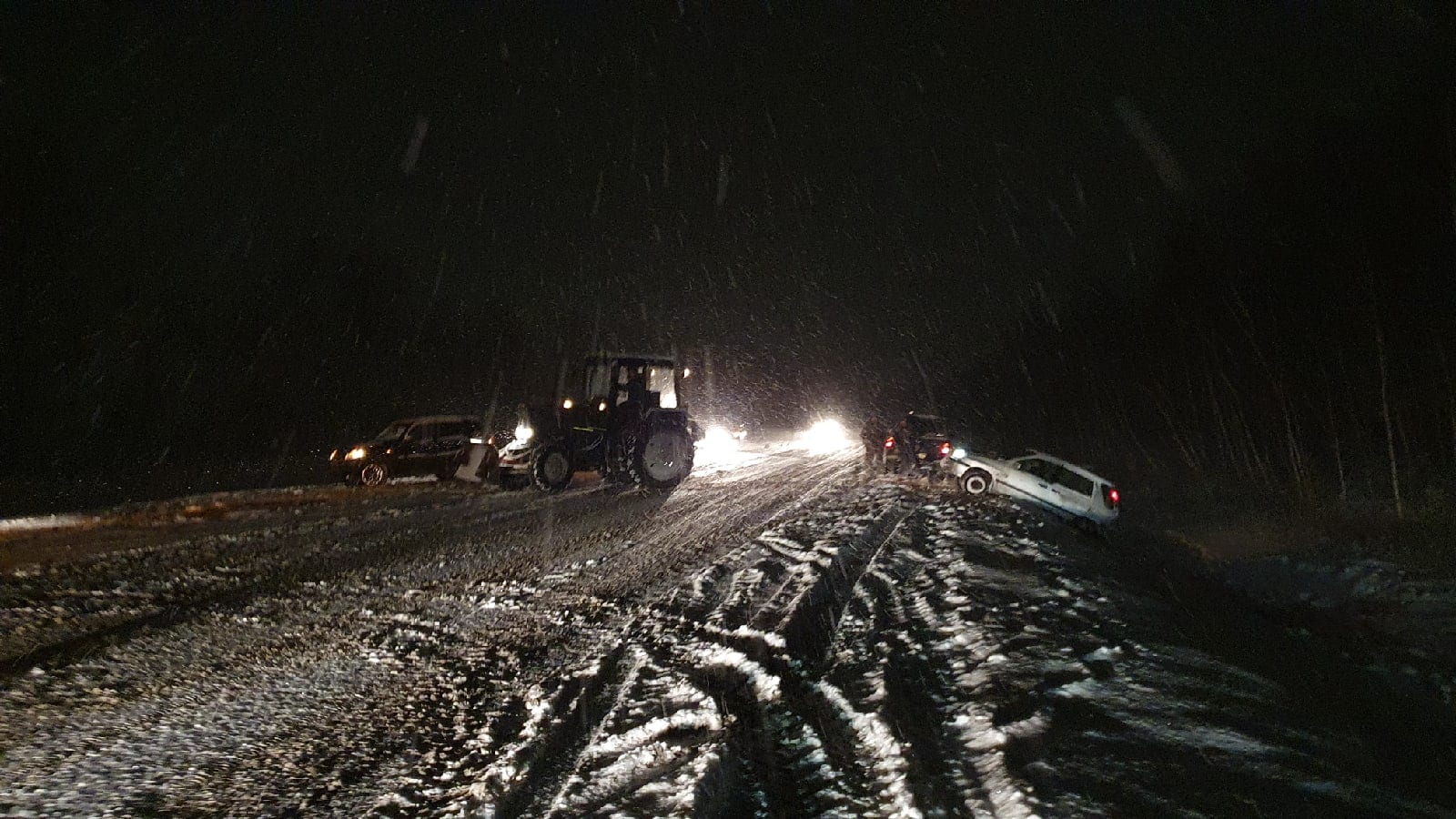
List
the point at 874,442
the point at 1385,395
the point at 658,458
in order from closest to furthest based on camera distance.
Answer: the point at 658,458
the point at 1385,395
the point at 874,442

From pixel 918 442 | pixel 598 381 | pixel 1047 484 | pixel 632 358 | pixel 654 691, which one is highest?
pixel 632 358

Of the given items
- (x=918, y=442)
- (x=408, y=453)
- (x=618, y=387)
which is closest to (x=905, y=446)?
(x=918, y=442)

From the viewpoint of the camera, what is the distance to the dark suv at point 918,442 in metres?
23.9

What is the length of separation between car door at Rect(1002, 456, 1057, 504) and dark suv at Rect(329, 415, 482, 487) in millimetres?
12478

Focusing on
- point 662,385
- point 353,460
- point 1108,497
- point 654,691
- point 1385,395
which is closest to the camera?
point 654,691

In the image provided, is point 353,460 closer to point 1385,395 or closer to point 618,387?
point 618,387

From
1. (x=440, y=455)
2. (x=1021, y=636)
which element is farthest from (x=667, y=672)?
(x=440, y=455)

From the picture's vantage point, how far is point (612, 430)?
1811 cm

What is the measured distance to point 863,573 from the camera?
31.5ft

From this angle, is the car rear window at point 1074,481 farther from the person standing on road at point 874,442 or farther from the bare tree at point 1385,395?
the person standing on road at point 874,442

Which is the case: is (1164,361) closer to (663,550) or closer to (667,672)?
(663,550)

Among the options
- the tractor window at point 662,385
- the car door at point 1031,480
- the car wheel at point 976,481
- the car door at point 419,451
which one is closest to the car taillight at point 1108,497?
the car door at point 1031,480

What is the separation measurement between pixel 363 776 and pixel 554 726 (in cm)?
104

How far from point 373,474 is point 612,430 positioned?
6.37 meters
